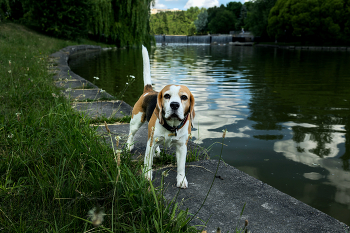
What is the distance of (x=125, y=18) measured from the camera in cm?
2555

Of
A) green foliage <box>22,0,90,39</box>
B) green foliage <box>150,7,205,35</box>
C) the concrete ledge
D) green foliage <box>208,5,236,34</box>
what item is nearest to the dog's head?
the concrete ledge

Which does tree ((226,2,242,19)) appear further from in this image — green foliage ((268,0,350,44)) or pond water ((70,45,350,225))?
pond water ((70,45,350,225))

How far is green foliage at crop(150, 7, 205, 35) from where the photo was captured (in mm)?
146000

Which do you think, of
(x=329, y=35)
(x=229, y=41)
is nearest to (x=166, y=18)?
(x=229, y=41)

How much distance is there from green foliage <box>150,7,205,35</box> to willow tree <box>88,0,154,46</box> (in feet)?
377

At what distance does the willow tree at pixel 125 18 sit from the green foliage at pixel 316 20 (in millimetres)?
33870

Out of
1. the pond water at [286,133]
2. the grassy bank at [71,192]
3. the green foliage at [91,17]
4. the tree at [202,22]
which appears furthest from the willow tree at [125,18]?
the tree at [202,22]

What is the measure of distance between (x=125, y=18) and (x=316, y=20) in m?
35.4

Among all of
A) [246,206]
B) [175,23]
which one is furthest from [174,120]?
[175,23]

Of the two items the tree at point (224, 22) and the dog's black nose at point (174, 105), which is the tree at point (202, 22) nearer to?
the tree at point (224, 22)

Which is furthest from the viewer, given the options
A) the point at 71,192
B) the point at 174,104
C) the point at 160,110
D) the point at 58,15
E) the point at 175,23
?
the point at 175,23

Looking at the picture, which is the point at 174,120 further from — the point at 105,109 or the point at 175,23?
the point at 175,23

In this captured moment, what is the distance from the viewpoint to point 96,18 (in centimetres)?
2702

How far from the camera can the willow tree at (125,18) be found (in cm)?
2394
